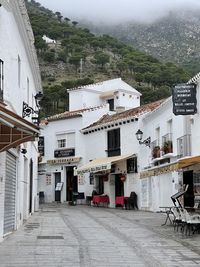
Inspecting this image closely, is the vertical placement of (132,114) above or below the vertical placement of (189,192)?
above

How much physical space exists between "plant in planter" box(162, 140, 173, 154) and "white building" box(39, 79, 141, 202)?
970 cm

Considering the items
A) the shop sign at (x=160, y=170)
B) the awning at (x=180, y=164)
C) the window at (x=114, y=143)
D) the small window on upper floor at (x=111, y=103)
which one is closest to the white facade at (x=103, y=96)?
the small window on upper floor at (x=111, y=103)

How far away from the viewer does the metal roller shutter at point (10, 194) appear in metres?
14.4

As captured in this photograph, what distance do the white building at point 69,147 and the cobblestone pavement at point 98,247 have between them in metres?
19.5

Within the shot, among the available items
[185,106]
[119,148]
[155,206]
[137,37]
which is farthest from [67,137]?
[137,37]

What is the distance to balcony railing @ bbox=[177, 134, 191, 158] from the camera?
23703 millimetres

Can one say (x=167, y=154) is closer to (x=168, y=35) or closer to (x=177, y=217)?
(x=177, y=217)

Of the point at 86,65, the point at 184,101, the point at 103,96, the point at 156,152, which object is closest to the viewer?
the point at 184,101

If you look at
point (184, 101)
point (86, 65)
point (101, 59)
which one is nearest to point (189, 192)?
point (184, 101)

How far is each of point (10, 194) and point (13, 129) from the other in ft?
14.3

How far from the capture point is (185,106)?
2223 centimetres

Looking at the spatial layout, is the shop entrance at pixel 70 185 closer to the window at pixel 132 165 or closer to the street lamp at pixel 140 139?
the window at pixel 132 165

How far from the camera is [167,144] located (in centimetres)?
2656

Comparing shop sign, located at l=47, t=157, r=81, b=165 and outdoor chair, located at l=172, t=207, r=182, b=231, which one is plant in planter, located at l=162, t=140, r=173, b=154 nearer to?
outdoor chair, located at l=172, t=207, r=182, b=231
